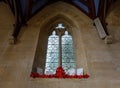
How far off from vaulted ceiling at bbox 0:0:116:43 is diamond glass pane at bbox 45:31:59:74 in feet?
3.64

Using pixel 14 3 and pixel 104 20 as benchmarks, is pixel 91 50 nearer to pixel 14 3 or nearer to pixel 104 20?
pixel 104 20

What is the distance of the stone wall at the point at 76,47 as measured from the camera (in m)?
6.00

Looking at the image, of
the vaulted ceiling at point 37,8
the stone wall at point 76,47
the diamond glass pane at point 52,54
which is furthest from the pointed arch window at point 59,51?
the vaulted ceiling at point 37,8

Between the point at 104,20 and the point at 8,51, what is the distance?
3.22 m

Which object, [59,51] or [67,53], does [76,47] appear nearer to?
[67,53]

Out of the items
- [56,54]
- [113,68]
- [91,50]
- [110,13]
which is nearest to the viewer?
[113,68]

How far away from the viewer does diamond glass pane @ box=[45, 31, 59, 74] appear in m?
7.09

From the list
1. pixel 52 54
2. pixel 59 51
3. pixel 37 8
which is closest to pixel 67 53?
pixel 59 51

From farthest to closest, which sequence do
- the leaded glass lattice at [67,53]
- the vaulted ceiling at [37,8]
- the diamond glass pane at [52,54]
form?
the vaulted ceiling at [37,8], the leaded glass lattice at [67,53], the diamond glass pane at [52,54]

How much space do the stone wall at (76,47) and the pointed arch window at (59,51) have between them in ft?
0.97

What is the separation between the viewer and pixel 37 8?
853 centimetres

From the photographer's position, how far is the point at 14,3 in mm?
7711

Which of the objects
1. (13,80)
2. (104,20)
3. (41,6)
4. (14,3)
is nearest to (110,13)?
(104,20)

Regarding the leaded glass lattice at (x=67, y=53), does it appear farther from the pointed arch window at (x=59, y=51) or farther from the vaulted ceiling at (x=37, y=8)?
the vaulted ceiling at (x=37, y=8)
